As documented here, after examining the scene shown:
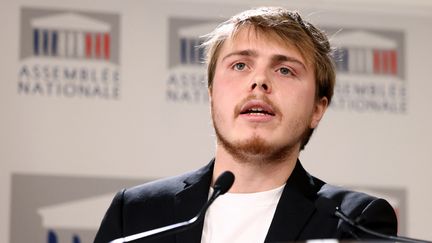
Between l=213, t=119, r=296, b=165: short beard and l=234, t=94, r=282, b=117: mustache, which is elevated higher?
l=234, t=94, r=282, b=117: mustache

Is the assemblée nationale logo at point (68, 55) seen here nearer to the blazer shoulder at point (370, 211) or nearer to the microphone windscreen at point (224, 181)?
the blazer shoulder at point (370, 211)

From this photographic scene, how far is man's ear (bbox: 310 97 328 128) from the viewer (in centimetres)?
344

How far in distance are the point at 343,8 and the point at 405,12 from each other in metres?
0.33

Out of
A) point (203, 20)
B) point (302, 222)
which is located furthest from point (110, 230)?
point (203, 20)

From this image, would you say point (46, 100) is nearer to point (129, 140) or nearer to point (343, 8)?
point (129, 140)

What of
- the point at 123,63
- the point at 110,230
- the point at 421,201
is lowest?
the point at 421,201

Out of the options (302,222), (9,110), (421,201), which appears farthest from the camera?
(421,201)

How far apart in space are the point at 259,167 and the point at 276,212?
0.17 m

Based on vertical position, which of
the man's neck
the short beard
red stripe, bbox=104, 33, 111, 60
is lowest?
the man's neck

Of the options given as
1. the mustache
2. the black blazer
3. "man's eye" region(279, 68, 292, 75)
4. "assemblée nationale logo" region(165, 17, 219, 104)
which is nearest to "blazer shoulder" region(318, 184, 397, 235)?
the black blazer

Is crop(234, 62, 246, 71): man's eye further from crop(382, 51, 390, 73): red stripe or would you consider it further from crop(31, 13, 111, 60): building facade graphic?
crop(382, 51, 390, 73): red stripe

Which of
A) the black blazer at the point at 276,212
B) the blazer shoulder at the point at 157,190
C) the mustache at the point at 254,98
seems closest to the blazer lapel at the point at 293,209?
the black blazer at the point at 276,212

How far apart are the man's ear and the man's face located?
0.06m

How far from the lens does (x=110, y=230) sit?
126 inches
